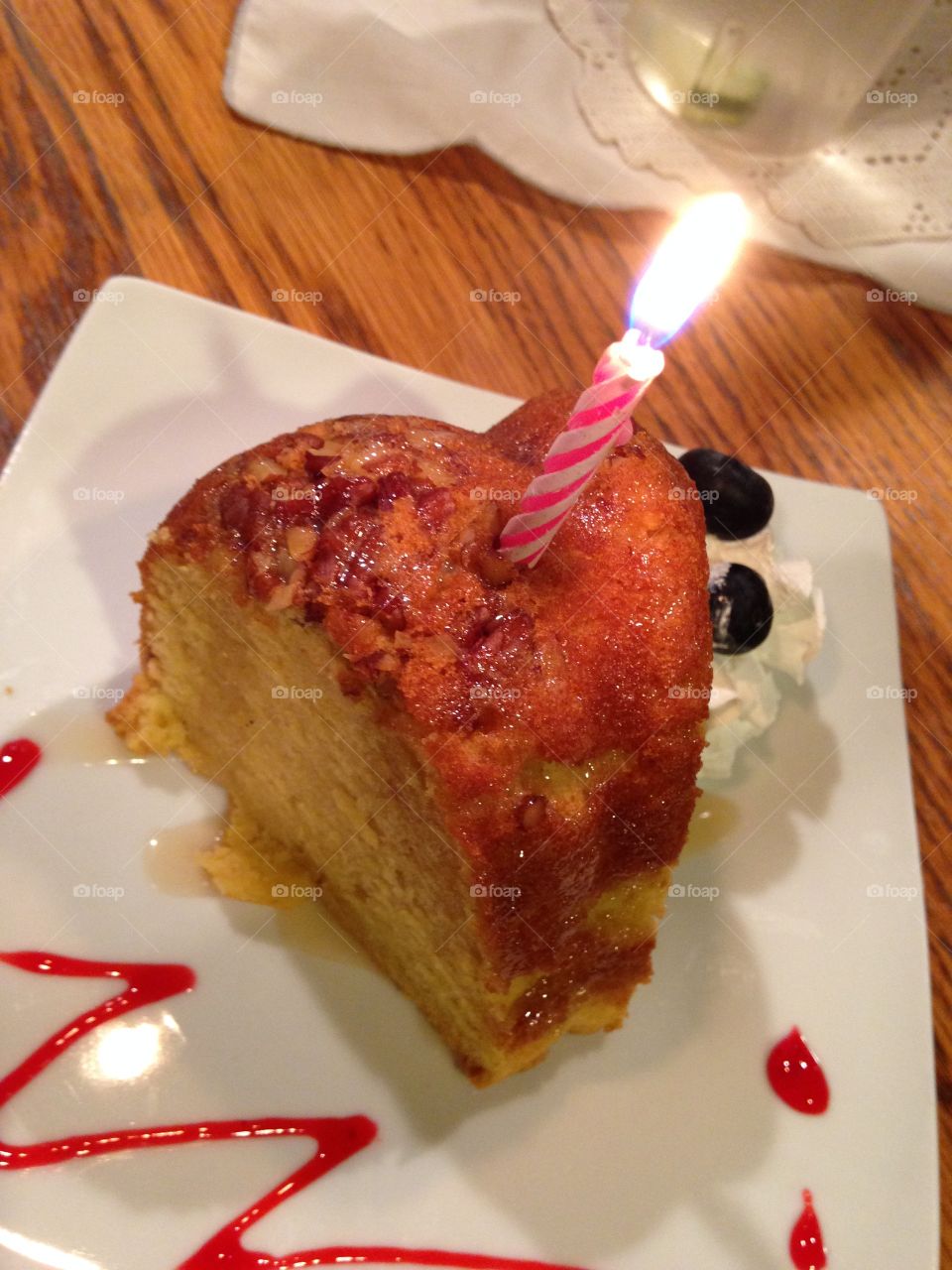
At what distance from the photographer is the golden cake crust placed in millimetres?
1705

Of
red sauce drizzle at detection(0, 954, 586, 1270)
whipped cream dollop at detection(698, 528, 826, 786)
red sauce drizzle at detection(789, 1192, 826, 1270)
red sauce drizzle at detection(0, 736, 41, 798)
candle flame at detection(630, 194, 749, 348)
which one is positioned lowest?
red sauce drizzle at detection(0, 954, 586, 1270)

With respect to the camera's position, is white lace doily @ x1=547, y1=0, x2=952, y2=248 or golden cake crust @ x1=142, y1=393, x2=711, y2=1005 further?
white lace doily @ x1=547, y1=0, x2=952, y2=248

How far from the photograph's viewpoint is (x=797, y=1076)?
7.01ft

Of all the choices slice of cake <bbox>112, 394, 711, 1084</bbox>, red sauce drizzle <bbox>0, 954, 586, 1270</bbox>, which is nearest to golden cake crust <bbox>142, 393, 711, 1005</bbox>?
slice of cake <bbox>112, 394, 711, 1084</bbox>

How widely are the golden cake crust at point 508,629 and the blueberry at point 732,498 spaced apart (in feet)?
1.90

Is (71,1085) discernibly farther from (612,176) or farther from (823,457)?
(612,176)

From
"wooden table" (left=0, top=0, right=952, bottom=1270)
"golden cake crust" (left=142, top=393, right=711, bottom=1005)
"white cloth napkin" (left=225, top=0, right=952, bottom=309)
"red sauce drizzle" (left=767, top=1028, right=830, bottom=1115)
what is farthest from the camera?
"white cloth napkin" (left=225, top=0, right=952, bottom=309)

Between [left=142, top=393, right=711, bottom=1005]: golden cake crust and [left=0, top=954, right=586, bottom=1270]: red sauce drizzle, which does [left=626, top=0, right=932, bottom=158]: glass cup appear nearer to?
[left=142, top=393, right=711, bottom=1005]: golden cake crust

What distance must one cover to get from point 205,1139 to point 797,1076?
1.20 meters

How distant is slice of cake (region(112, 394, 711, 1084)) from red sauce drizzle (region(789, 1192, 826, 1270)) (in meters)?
0.50

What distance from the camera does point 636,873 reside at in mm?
1975

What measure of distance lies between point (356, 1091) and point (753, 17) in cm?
322

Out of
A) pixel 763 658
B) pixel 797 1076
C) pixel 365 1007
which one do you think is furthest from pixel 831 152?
pixel 365 1007

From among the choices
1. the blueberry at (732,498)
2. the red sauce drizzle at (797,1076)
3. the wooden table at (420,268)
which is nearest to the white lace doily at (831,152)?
the wooden table at (420,268)
